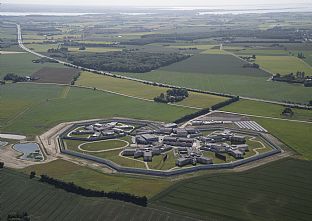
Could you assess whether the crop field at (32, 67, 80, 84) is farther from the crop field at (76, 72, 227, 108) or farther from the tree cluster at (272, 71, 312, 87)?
the tree cluster at (272, 71, 312, 87)

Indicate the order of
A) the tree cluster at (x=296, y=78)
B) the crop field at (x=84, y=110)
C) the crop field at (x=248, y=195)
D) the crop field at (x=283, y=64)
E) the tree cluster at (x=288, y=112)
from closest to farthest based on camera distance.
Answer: the crop field at (x=248, y=195) < the crop field at (x=84, y=110) < the tree cluster at (x=288, y=112) < the tree cluster at (x=296, y=78) < the crop field at (x=283, y=64)

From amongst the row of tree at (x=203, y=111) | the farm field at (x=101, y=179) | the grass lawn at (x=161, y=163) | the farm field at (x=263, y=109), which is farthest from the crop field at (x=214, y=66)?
the farm field at (x=101, y=179)

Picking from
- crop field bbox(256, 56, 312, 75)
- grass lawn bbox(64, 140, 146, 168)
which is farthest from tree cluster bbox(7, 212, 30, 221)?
crop field bbox(256, 56, 312, 75)

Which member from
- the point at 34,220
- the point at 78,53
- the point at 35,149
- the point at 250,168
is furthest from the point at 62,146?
the point at 78,53

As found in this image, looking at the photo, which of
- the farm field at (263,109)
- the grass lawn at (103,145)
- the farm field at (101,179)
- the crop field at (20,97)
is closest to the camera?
the farm field at (101,179)

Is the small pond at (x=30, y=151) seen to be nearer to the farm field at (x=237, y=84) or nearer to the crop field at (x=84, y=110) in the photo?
the crop field at (x=84, y=110)

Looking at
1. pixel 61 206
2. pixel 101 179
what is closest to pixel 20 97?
pixel 101 179

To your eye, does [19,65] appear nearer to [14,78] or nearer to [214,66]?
[14,78]

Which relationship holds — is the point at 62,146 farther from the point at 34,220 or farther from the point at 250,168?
the point at 250,168
